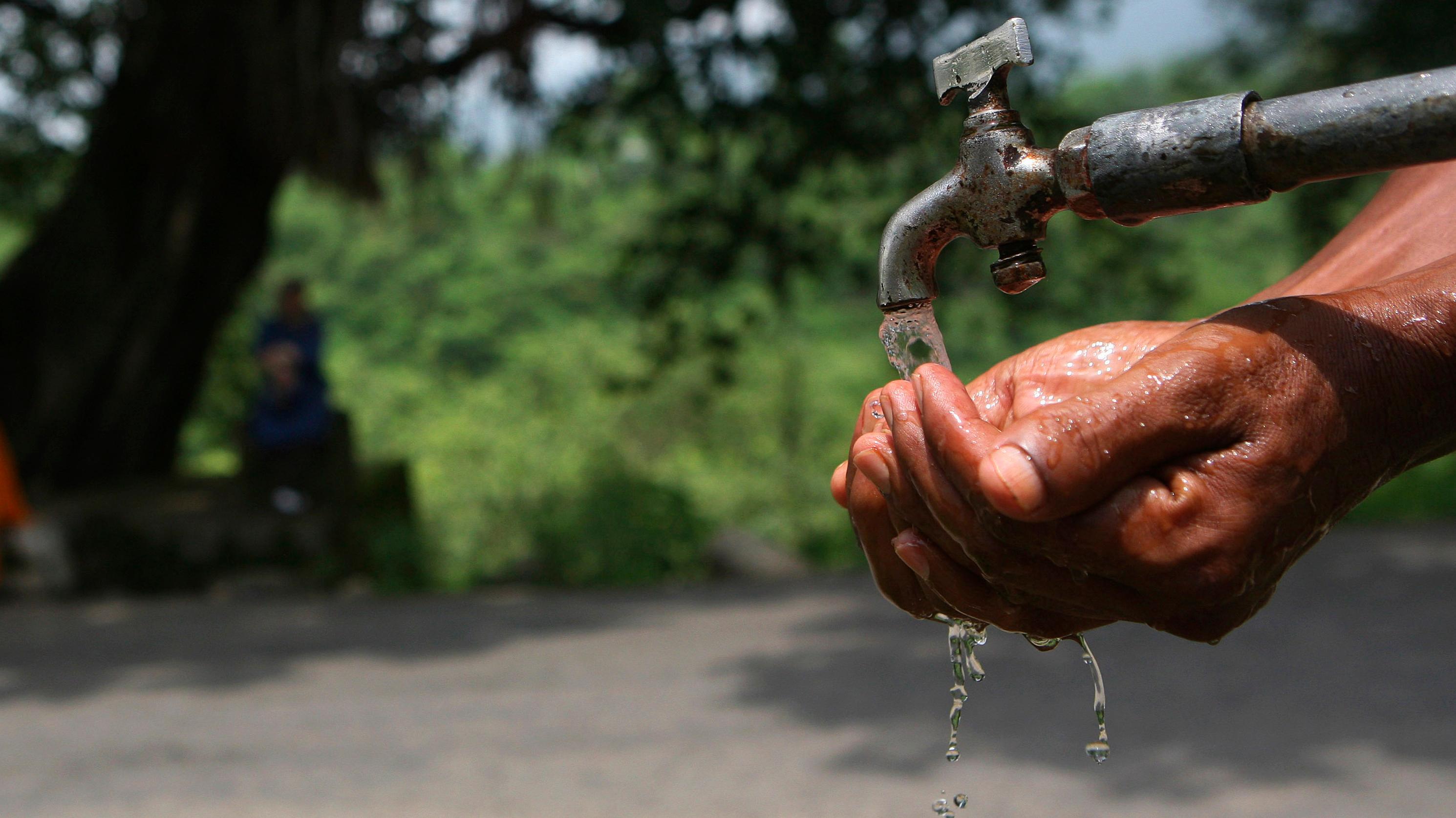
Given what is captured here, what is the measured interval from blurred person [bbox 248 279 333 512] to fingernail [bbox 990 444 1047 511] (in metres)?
7.08

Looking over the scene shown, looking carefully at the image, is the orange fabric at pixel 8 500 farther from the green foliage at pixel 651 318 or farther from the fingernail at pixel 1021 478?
the fingernail at pixel 1021 478

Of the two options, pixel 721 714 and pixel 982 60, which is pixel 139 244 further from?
pixel 982 60

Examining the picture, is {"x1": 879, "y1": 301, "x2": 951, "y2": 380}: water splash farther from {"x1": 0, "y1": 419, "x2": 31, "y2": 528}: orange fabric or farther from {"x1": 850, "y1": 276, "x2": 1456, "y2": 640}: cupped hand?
{"x1": 0, "y1": 419, "x2": 31, "y2": 528}: orange fabric

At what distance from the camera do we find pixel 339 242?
869 inches

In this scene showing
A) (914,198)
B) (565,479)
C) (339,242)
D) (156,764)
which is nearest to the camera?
(914,198)

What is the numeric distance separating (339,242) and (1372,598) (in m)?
18.9

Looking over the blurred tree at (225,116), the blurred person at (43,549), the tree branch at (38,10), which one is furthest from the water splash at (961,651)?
the tree branch at (38,10)

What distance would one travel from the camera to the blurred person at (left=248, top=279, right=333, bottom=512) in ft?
25.6

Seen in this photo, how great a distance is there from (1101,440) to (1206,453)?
106mm

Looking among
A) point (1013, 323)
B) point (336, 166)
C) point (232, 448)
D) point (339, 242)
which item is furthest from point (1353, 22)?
point (339, 242)

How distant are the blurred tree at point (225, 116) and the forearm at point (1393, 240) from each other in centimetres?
510

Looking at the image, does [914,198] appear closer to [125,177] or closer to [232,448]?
[125,177]

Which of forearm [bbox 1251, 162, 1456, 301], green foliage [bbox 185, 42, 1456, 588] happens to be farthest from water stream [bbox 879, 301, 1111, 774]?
green foliage [bbox 185, 42, 1456, 588]

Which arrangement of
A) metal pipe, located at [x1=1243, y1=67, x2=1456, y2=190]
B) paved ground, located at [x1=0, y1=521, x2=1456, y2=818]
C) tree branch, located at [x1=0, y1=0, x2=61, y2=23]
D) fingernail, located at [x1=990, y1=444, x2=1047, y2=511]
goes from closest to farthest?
metal pipe, located at [x1=1243, y1=67, x2=1456, y2=190] → fingernail, located at [x1=990, y1=444, x2=1047, y2=511] → paved ground, located at [x1=0, y1=521, x2=1456, y2=818] → tree branch, located at [x1=0, y1=0, x2=61, y2=23]
